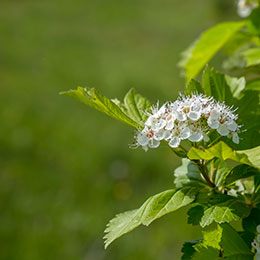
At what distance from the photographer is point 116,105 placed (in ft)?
3.18

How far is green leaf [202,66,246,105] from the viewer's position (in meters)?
1.13

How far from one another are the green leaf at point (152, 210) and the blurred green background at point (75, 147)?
7.82ft

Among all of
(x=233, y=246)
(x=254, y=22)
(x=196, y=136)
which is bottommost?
(x=233, y=246)

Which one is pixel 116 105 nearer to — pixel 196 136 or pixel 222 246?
pixel 196 136

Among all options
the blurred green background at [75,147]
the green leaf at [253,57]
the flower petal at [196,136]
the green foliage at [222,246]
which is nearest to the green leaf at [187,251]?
the green foliage at [222,246]

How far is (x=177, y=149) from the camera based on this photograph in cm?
104

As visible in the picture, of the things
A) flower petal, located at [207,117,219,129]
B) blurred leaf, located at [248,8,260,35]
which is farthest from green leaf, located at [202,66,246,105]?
blurred leaf, located at [248,8,260,35]

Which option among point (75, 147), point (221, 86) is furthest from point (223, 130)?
point (75, 147)

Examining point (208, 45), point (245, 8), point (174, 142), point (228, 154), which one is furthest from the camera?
point (245, 8)

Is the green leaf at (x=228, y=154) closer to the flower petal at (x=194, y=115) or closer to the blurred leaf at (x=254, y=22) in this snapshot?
the flower petal at (x=194, y=115)

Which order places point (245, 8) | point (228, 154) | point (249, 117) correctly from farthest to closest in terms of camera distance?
point (245, 8), point (249, 117), point (228, 154)

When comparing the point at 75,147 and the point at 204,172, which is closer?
the point at 204,172

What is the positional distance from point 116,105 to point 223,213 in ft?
1.15

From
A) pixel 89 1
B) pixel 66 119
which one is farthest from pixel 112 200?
pixel 89 1
